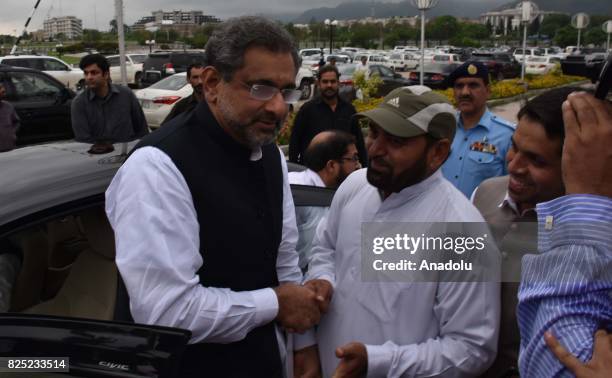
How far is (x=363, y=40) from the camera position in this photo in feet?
272

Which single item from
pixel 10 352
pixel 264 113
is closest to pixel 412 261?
pixel 264 113

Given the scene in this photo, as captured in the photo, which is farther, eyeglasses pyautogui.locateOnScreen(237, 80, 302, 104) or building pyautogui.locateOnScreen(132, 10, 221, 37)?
building pyautogui.locateOnScreen(132, 10, 221, 37)

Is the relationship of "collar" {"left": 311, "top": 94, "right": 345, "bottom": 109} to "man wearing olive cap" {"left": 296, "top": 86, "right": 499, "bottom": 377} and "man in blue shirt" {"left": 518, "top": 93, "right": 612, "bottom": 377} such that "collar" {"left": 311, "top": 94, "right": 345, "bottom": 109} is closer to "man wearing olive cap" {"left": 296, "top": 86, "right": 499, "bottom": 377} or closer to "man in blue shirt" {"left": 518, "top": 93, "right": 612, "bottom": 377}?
"man wearing olive cap" {"left": 296, "top": 86, "right": 499, "bottom": 377}

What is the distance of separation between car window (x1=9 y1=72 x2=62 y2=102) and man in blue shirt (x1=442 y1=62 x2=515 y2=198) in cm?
806

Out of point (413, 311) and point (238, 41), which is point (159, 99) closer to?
point (238, 41)

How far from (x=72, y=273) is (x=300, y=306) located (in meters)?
1.24

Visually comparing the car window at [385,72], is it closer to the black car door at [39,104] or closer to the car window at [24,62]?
the car window at [24,62]

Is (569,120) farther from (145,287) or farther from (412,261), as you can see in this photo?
(145,287)

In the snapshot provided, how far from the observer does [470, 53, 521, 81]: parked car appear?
3176 centimetres

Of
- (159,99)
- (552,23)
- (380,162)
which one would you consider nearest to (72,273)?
(380,162)

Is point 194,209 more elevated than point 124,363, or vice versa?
point 194,209

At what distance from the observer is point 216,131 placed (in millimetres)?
1869

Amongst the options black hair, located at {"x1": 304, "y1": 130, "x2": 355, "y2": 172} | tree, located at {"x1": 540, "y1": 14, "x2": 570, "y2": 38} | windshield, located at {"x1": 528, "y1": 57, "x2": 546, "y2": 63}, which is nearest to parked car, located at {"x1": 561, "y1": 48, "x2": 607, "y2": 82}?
black hair, located at {"x1": 304, "y1": 130, "x2": 355, "y2": 172}

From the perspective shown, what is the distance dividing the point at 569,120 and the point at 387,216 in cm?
82
